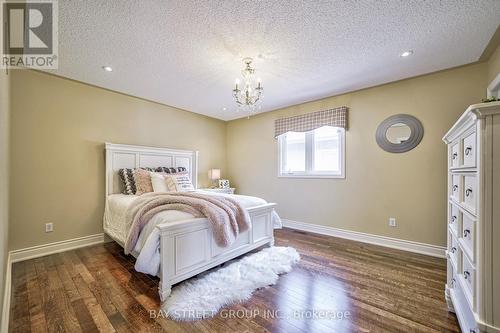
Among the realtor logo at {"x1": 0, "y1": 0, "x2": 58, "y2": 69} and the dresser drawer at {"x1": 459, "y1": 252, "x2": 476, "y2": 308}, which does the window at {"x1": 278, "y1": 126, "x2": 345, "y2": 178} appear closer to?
the dresser drawer at {"x1": 459, "y1": 252, "x2": 476, "y2": 308}

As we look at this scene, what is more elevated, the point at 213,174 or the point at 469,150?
the point at 469,150

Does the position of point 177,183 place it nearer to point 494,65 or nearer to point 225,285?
point 225,285

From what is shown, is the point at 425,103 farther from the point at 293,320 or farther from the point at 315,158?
the point at 293,320

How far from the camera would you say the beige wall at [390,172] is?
2.74 m

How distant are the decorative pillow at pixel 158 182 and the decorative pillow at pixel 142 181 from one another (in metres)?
0.05

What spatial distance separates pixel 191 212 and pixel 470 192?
213 centimetres

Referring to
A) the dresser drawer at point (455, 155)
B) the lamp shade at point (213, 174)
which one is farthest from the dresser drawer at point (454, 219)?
the lamp shade at point (213, 174)

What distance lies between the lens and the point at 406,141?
9.79ft

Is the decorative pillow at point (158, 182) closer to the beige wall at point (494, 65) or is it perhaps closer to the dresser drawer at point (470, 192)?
the dresser drawer at point (470, 192)

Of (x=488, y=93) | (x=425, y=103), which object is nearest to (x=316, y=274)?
(x=425, y=103)

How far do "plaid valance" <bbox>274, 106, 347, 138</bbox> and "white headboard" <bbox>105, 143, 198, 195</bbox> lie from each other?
1.91 metres

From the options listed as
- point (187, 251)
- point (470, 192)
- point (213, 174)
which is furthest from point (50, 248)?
point (470, 192)

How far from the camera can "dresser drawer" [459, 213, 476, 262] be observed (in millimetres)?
1140

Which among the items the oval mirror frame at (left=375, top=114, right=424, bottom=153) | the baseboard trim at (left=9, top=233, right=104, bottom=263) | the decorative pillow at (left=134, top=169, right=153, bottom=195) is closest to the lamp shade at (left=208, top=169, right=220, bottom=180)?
the decorative pillow at (left=134, top=169, right=153, bottom=195)
